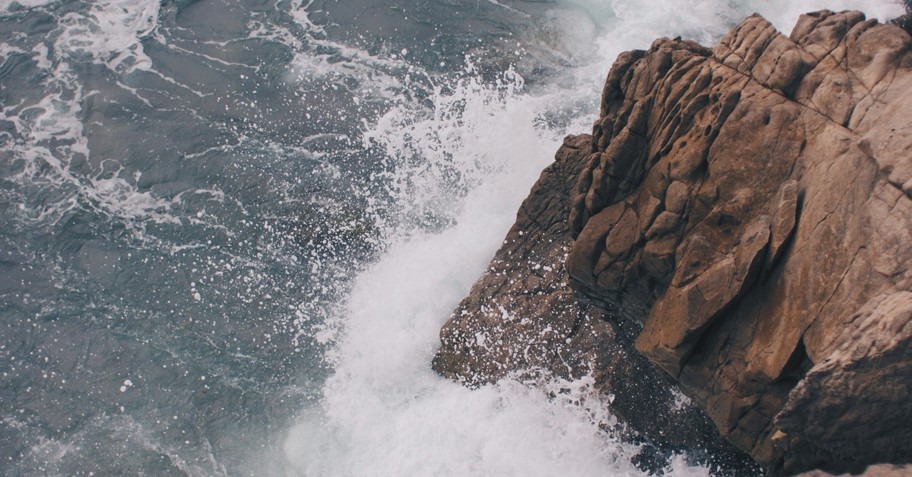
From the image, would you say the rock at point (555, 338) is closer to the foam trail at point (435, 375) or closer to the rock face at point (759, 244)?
the rock face at point (759, 244)

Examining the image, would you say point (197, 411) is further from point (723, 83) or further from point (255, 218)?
point (723, 83)

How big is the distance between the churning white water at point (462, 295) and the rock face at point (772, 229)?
5.13m

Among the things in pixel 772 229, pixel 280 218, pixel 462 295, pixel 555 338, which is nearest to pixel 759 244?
pixel 772 229

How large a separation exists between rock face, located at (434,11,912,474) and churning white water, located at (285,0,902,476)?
83.4 inches

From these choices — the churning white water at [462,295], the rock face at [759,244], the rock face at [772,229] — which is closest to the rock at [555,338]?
the rock face at [759,244]

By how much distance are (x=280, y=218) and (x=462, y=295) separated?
873 centimetres

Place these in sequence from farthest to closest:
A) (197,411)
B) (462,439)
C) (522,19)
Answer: (522,19), (197,411), (462,439)

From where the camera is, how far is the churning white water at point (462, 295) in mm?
20531

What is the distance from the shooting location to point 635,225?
56.1ft

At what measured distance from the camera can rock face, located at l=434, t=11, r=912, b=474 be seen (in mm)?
11789

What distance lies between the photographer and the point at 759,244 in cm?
1389

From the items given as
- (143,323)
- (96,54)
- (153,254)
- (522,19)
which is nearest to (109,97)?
(96,54)

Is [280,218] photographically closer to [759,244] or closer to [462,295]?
[462,295]

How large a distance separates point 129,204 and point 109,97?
683 centimetres
